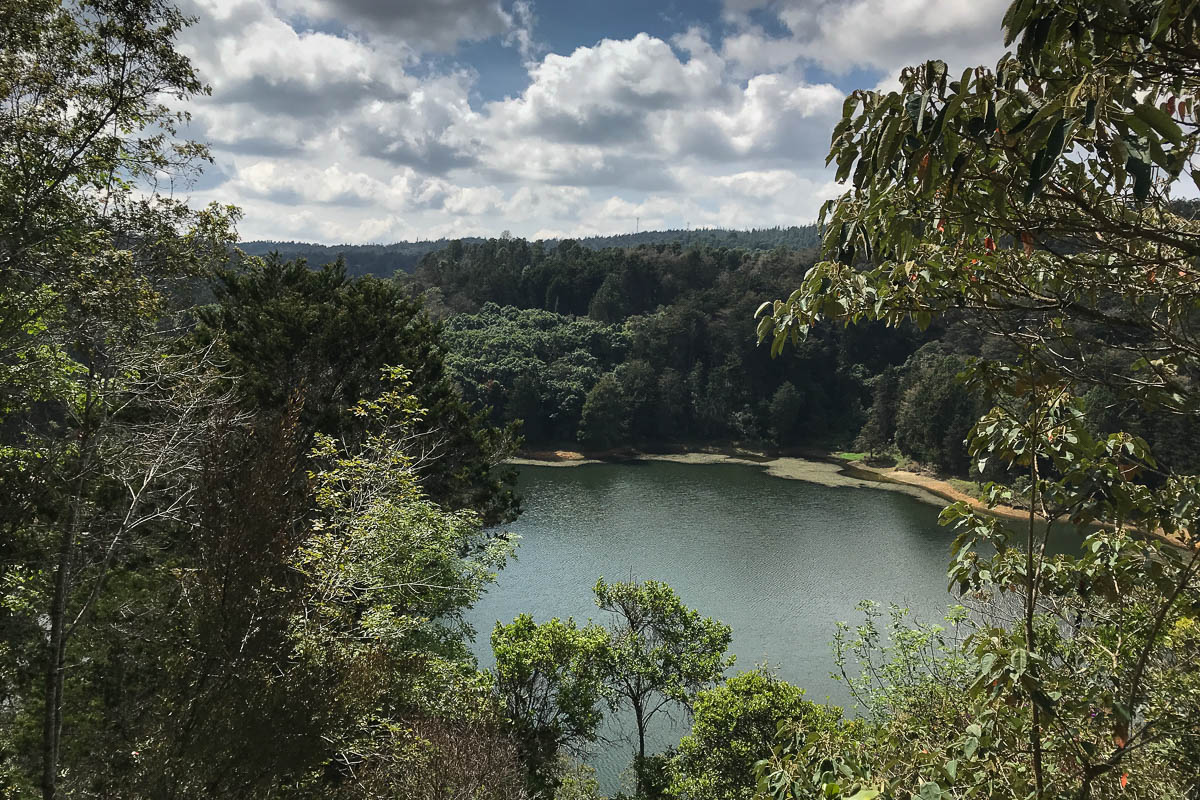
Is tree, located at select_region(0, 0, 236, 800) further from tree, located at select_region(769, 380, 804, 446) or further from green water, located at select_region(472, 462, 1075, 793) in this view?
tree, located at select_region(769, 380, 804, 446)

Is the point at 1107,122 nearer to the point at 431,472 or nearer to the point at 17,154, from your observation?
the point at 17,154

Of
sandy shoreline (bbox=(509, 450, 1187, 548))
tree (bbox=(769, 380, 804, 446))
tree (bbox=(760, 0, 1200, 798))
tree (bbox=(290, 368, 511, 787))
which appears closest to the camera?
tree (bbox=(760, 0, 1200, 798))

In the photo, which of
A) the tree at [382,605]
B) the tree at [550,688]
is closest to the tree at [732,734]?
the tree at [550,688]

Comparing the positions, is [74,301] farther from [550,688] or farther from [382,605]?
[550,688]

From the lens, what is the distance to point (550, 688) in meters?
10.8

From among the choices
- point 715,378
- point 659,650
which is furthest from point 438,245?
point 659,650

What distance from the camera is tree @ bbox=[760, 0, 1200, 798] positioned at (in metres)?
1.39

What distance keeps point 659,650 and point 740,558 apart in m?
12.2

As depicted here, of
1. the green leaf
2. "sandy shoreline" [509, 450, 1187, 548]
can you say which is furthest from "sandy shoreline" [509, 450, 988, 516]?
the green leaf

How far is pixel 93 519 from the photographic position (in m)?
6.16

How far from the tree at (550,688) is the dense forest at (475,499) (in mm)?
51

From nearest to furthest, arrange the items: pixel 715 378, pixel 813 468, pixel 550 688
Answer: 1. pixel 550 688
2. pixel 813 468
3. pixel 715 378

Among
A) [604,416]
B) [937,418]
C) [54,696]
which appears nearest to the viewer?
[54,696]

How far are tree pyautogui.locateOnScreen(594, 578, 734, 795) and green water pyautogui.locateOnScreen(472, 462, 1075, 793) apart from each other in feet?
5.54
